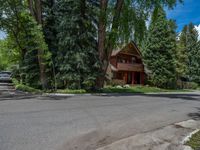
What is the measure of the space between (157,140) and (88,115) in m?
3.69

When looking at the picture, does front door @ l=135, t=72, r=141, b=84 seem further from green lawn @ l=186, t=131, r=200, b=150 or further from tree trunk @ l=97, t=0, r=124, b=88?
green lawn @ l=186, t=131, r=200, b=150

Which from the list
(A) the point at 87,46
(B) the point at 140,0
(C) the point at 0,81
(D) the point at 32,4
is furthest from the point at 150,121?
(C) the point at 0,81

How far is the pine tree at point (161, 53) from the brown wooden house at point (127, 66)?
2121mm

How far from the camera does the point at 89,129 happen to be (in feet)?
23.4

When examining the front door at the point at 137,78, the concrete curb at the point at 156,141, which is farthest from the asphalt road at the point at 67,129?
the front door at the point at 137,78

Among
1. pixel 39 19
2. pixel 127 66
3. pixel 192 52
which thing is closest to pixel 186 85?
pixel 192 52

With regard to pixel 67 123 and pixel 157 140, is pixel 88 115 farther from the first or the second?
pixel 157 140

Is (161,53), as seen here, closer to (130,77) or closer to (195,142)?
(130,77)

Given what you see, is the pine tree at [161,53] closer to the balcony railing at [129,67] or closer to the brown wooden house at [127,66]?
the balcony railing at [129,67]

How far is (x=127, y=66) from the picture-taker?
1527 inches

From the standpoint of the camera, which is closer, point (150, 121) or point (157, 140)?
point (157, 140)

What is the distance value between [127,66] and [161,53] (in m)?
5.77

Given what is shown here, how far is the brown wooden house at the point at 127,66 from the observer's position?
1495 inches

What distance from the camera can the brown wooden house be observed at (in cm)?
3797
